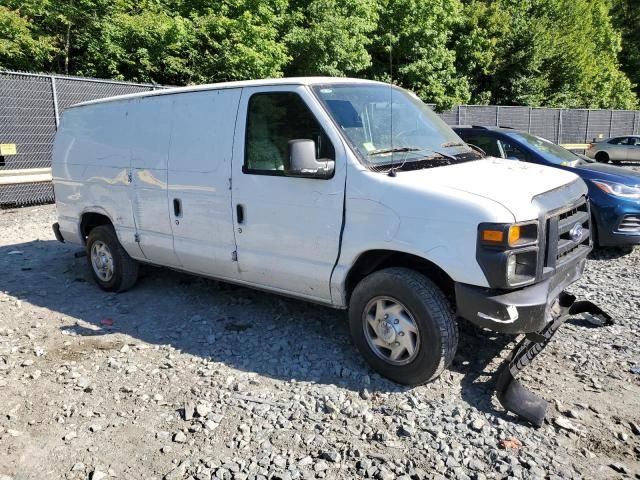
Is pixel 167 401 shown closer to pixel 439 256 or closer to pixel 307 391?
pixel 307 391

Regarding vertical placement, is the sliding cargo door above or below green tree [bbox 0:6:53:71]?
below

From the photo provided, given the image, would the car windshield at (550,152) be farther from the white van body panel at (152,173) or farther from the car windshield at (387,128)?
the white van body panel at (152,173)

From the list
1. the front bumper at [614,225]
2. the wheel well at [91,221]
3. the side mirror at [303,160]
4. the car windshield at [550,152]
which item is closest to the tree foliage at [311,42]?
the car windshield at [550,152]

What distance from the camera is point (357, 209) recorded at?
12.5 ft

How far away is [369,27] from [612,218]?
15777 mm

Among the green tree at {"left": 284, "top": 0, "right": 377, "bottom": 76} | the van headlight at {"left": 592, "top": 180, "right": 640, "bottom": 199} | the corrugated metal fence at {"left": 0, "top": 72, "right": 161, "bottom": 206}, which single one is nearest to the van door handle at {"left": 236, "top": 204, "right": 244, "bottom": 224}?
the van headlight at {"left": 592, "top": 180, "right": 640, "bottom": 199}

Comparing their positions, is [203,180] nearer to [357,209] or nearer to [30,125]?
[357,209]

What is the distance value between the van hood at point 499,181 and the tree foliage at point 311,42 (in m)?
11.3

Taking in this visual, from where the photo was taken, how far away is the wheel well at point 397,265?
384 cm

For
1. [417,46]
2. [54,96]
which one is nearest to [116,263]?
[54,96]

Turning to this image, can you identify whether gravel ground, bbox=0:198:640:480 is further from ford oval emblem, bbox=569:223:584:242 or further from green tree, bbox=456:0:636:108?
green tree, bbox=456:0:636:108

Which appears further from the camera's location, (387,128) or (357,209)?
(387,128)

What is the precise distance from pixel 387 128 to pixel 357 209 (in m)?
0.81

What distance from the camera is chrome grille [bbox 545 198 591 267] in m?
3.49
